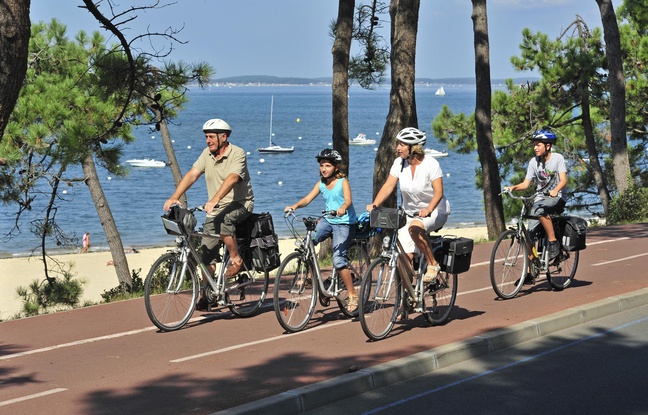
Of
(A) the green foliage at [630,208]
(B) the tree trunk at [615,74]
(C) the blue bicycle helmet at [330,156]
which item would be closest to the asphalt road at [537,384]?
(C) the blue bicycle helmet at [330,156]

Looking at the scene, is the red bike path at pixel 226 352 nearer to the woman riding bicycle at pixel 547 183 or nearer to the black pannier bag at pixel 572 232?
the black pannier bag at pixel 572 232

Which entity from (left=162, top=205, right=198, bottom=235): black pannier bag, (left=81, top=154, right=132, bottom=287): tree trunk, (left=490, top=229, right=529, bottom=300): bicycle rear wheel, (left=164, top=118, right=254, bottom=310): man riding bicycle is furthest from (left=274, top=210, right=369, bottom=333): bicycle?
(left=81, top=154, right=132, bottom=287): tree trunk

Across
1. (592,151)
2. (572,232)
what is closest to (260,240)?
(572,232)

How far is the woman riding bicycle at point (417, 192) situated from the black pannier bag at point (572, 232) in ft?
8.71

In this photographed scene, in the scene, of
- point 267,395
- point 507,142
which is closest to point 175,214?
point 267,395

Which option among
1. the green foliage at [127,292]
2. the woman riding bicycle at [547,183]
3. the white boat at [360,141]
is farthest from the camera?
the white boat at [360,141]

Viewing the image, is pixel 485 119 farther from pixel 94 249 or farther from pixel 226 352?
pixel 94 249

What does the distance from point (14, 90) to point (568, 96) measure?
25.1 meters

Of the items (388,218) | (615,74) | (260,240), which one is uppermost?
(615,74)

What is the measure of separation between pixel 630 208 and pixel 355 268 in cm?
1435

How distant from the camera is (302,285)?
9.31 m

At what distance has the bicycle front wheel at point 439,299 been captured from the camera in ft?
30.9

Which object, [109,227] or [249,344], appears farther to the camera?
[109,227]

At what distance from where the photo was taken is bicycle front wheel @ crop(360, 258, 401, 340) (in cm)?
877
